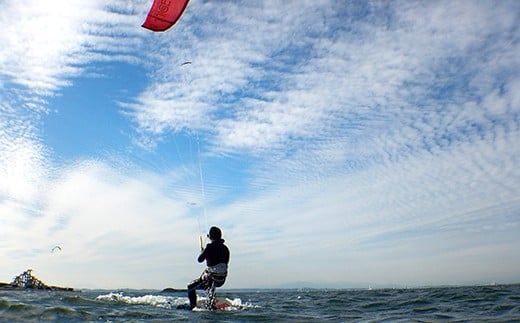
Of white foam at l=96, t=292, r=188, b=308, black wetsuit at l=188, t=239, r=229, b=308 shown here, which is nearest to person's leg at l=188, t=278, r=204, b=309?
black wetsuit at l=188, t=239, r=229, b=308

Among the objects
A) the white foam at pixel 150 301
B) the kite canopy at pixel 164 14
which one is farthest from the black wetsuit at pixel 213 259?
the kite canopy at pixel 164 14

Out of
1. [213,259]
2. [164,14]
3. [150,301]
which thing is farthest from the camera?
[150,301]

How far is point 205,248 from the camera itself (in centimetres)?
1536

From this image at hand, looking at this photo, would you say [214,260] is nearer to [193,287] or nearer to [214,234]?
[214,234]

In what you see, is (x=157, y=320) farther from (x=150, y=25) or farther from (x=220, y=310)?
(x=150, y=25)

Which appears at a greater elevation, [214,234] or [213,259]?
[214,234]

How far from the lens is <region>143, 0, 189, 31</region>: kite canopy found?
13.4 meters

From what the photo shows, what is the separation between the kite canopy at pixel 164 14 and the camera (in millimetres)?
13398

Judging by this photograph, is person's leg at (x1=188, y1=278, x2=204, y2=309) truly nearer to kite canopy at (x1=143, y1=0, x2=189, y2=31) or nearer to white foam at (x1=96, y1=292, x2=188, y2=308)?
white foam at (x1=96, y1=292, x2=188, y2=308)

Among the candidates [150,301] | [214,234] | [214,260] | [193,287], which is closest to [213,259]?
[214,260]

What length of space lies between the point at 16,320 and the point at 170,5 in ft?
35.9

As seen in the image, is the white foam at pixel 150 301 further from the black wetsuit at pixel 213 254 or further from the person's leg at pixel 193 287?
the black wetsuit at pixel 213 254

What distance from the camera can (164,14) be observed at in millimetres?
13555

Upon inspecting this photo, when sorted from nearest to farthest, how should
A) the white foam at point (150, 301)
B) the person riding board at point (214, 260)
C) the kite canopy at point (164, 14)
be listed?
the kite canopy at point (164, 14)
the person riding board at point (214, 260)
the white foam at point (150, 301)
